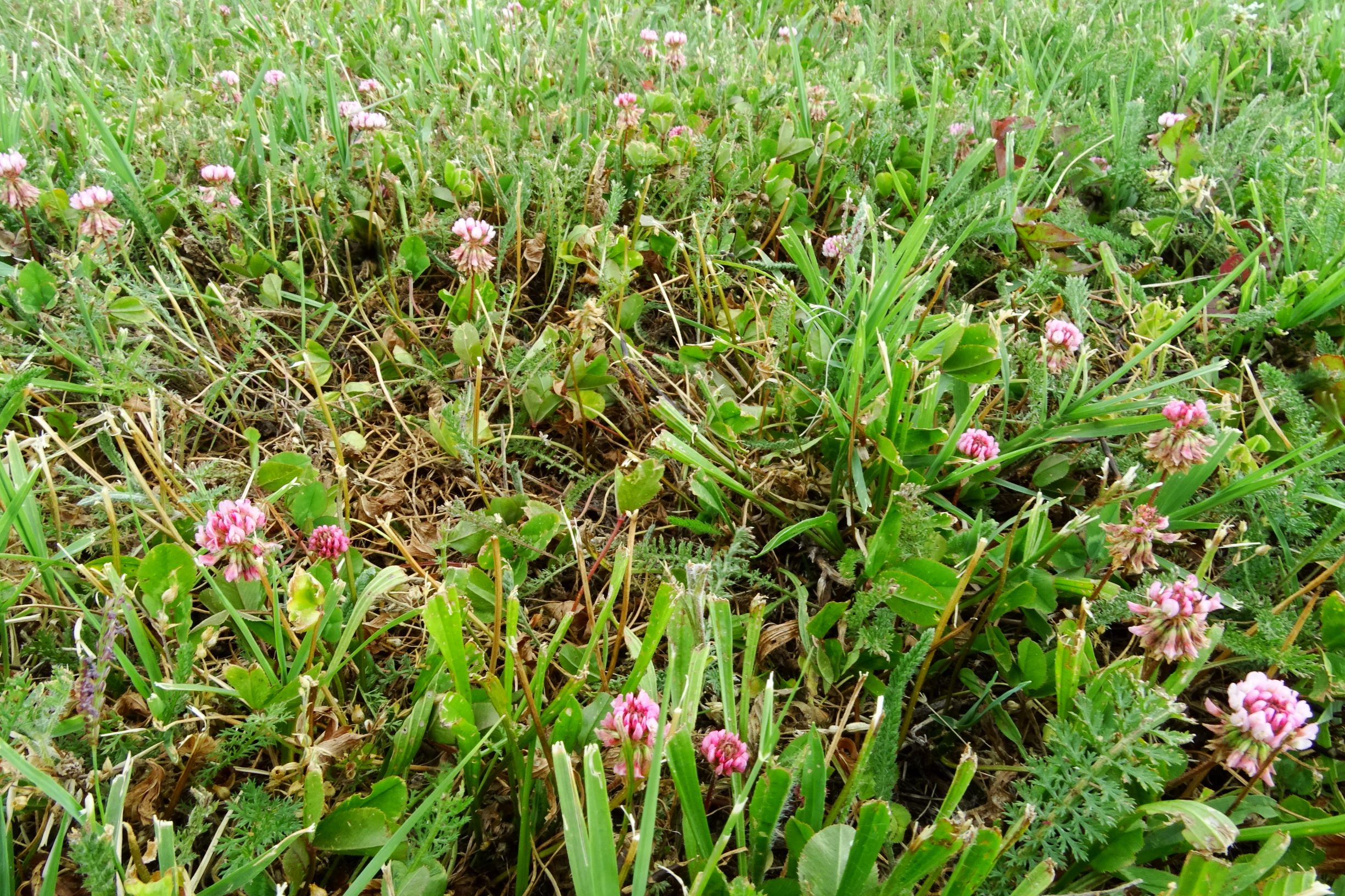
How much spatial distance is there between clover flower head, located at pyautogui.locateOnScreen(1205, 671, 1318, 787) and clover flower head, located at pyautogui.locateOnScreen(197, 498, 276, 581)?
4.09ft

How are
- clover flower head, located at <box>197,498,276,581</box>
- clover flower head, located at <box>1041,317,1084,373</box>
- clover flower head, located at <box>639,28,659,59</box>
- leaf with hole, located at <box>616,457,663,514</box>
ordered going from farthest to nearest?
clover flower head, located at <box>639,28,659,59</box> → clover flower head, located at <box>1041,317,1084,373</box> → leaf with hole, located at <box>616,457,663,514</box> → clover flower head, located at <box>197,498,276,581</box>

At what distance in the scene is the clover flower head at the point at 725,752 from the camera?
109 cm

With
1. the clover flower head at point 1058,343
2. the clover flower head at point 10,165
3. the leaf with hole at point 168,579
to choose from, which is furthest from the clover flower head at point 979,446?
the clover flower head at point 10,165

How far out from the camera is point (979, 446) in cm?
152

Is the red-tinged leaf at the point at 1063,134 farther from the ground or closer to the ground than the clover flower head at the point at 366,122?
farther from the ground

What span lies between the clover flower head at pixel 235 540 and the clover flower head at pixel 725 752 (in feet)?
2.14

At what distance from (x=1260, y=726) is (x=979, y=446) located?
23.3 inches

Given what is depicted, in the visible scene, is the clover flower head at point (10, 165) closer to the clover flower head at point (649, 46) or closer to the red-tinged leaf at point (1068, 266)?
the clover flower head at point (649, 46)

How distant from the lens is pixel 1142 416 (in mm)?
1521

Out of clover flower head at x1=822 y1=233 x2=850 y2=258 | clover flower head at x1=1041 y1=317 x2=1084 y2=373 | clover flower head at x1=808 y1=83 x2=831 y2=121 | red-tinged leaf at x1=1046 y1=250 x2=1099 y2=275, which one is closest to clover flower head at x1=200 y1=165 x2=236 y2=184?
clover flower head at x1=822 y1=233 x2=850 y2=258

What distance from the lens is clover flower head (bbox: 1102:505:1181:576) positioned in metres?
1.26

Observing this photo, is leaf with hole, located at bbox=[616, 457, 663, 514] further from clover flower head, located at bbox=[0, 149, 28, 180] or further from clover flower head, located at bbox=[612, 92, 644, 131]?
clover flower head, located at bbox=[0, 149, 28, 180]

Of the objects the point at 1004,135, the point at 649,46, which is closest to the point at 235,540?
the point at 1004,135

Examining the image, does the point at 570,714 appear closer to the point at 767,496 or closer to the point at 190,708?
the point at 190,708
